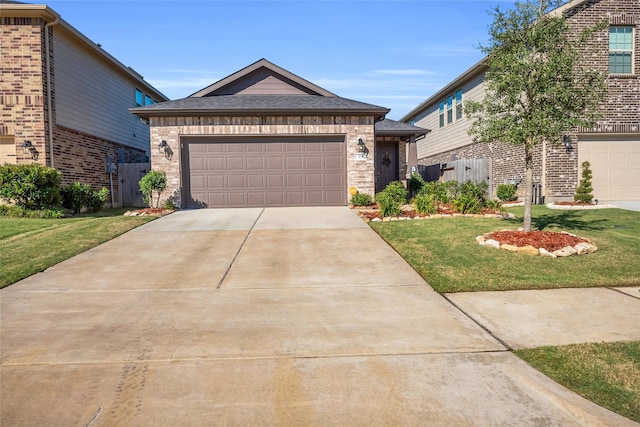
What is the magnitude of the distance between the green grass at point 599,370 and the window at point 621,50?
15.4 m

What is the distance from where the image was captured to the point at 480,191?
12.2 meters

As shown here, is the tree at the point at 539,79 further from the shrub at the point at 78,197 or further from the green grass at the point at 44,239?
the shrub at the point at 78,197

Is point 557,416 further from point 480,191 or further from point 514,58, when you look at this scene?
point 480,191

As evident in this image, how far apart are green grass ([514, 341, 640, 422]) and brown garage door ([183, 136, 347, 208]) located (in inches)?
454

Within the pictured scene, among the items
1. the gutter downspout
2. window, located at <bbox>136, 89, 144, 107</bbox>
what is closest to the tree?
the gutter downspout

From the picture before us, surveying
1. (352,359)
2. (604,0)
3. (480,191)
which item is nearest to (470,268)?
(352,359)

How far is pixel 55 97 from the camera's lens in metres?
14.0

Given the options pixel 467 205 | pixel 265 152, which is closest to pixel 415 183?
pixel 467 205

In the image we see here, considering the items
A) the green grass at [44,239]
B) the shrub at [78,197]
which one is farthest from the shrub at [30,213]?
the shrub at [78,197]

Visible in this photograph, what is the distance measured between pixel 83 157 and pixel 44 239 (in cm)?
823

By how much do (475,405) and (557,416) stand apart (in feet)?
1.66

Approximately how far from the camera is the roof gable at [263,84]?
16328 mm

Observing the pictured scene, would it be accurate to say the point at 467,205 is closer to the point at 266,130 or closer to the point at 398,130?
the point at 398,130

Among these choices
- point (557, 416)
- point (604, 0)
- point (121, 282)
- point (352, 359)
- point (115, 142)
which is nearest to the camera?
point (557, 416)
